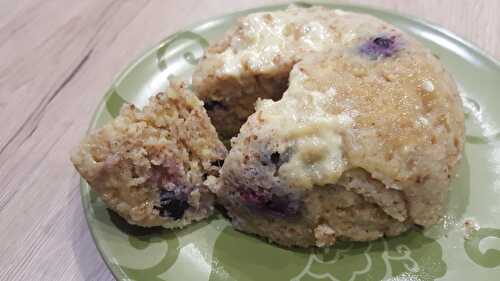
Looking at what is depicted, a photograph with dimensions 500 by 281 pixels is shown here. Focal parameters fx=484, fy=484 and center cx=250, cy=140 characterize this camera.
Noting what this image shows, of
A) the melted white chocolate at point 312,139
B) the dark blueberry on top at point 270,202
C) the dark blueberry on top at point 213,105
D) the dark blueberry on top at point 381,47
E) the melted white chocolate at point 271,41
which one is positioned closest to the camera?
the melted white chocolate at point 312,139

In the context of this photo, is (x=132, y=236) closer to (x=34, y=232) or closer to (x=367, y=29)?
(x=34, y=232)

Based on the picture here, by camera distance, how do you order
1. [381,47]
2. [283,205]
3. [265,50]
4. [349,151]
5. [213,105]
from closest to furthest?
[349,151] < [283,205] < [381,47] < [265,50] < [213,105]

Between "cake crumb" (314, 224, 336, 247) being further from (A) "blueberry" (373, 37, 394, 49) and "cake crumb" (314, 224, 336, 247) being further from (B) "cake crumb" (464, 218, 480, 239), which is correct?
(A) "blueberry" (373, 37, 394, 49)

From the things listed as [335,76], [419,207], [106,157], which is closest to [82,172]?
[106,157]

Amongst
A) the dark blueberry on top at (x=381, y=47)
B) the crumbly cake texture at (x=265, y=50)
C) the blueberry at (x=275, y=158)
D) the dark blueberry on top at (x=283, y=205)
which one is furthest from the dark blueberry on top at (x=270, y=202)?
the dark blueberry on top at (x=381, y=47)

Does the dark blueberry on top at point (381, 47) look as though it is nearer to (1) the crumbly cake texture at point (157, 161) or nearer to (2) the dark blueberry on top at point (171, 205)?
(1) the crumbly cake texture at point (157, 161)

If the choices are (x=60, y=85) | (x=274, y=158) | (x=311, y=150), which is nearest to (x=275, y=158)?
(x=274, y=158)

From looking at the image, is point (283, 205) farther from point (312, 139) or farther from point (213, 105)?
point (213, 105)
